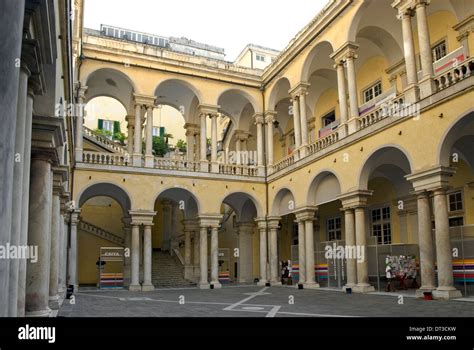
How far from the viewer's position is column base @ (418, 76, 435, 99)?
15320 millimetres

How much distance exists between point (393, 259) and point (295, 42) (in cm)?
1164

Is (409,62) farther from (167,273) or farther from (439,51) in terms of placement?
(167,273)

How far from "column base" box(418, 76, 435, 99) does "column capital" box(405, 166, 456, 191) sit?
246 centimetres

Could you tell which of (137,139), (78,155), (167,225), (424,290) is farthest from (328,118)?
(424,290)

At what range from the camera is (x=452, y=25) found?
18906 mm

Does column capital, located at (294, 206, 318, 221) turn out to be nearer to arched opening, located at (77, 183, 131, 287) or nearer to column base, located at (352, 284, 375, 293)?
column base, located at (352, 284, 375, 293)

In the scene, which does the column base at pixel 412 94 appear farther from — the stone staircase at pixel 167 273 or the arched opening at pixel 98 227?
the stone staircase at pixel 167 273

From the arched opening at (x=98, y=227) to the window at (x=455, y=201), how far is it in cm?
1517

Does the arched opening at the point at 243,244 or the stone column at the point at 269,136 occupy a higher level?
the stone column at the point at 269,136

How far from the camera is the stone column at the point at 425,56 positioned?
15422 mm

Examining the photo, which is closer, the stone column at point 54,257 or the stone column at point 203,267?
the stone column at point 54,257

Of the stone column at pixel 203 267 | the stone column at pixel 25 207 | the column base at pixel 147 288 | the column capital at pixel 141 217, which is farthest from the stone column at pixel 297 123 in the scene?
the stone column at pixel 25 207

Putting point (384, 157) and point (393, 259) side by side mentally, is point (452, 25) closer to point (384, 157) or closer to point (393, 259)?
point (384, 157)
